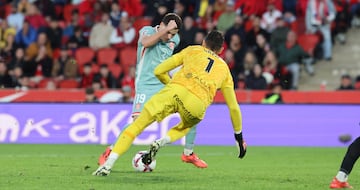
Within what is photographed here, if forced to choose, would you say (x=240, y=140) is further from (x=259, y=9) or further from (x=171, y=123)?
(x=259, y=9)

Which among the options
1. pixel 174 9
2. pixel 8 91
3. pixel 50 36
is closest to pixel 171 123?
pixel 8 91

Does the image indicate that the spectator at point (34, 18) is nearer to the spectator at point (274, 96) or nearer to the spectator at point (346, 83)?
the spectator at point (274, 96)

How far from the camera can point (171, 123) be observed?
21.1m

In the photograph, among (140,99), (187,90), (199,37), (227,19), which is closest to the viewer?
(187,90)

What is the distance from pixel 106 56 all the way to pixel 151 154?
15.2m

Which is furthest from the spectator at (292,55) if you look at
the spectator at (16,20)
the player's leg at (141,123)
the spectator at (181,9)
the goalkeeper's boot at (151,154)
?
the player's leg at (141,123)

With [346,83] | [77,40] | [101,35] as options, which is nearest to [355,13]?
[346,83]

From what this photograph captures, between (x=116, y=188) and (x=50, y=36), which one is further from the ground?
(x=116, y=188)

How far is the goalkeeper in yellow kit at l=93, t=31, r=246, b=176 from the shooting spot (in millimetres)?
11547

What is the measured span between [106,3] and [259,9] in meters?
4.73

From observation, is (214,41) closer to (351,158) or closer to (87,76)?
(351,158)

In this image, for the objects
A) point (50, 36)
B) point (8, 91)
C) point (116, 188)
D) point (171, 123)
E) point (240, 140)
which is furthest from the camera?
point (50, 36)

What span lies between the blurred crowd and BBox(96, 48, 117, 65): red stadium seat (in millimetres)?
82

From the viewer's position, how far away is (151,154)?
1227cm
